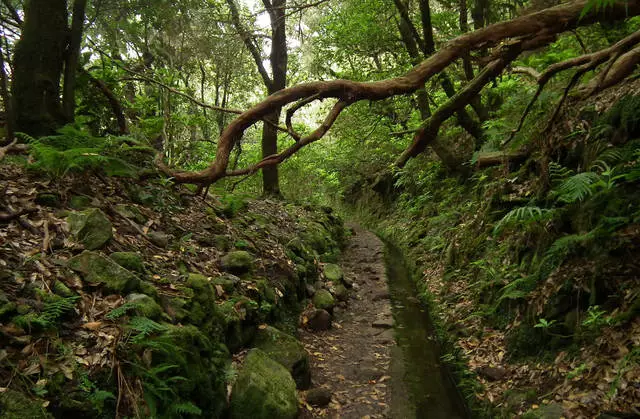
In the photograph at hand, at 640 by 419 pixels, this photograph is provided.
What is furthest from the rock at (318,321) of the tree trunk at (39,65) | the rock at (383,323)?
the tree trunk at (39,65)

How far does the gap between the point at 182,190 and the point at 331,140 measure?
711 inches

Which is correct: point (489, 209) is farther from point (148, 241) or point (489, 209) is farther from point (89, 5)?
point (89, 5)

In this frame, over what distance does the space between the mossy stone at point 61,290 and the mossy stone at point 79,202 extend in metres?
1.60

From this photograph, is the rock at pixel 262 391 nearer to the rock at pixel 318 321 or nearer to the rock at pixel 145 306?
the rock at pixel 145 306

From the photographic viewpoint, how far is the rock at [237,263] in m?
5.59

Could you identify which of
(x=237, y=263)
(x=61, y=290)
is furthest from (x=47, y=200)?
(x=237, y=263)

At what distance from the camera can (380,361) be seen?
5848 mm

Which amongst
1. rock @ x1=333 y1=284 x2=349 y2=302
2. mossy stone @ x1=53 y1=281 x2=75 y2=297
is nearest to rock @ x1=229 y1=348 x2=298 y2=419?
mossy stone @ x1=53 y1=281 x2=75 y2=297

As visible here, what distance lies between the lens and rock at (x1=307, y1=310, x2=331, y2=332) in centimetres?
667

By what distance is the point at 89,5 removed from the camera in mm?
10609

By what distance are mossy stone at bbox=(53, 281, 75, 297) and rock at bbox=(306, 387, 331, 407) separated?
2873 millimetres

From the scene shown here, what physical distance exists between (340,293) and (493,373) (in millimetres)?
3986

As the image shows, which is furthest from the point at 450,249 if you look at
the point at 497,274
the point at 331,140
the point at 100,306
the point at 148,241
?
the point at 331,140

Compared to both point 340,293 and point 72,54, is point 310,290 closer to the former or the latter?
point 340,293
